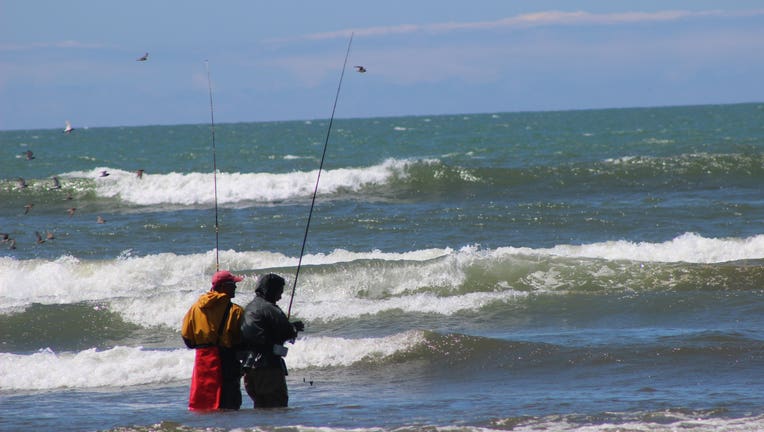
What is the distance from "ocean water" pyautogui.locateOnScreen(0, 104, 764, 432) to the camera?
7.93m

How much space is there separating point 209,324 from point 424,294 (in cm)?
676

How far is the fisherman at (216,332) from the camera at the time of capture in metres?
6.82

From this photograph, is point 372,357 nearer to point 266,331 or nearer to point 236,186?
point 266,331

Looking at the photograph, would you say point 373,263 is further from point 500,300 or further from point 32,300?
point 32,300

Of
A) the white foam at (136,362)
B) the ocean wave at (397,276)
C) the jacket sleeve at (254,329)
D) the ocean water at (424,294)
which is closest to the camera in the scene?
the jacket sleeve at (254,329)

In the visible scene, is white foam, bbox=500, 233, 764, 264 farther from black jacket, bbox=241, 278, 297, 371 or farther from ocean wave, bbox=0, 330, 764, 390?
black jacket, bbox=241, 278, 297, 371

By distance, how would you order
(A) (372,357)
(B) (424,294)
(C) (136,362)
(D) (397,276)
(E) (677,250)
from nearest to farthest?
(C) (136,362), (A) (372,357), (B) (424,294), (D) (397,276), (E) (677,250)

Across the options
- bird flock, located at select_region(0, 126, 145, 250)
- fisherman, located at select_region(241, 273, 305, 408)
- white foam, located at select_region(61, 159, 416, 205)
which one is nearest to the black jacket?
fisherman, located at select_region(241, 273, 305, 408)

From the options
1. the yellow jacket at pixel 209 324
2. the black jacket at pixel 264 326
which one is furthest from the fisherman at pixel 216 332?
the black jacket at pixel 264 326

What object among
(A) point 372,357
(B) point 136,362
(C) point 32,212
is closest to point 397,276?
(A) point 372,357

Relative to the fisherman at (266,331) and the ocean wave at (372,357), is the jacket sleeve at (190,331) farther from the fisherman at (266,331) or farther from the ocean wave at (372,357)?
the ocean wave at (372,357)

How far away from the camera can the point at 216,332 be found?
6840mm

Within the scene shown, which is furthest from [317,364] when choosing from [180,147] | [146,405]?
[180,147]

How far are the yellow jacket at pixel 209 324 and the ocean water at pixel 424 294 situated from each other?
558 mm
